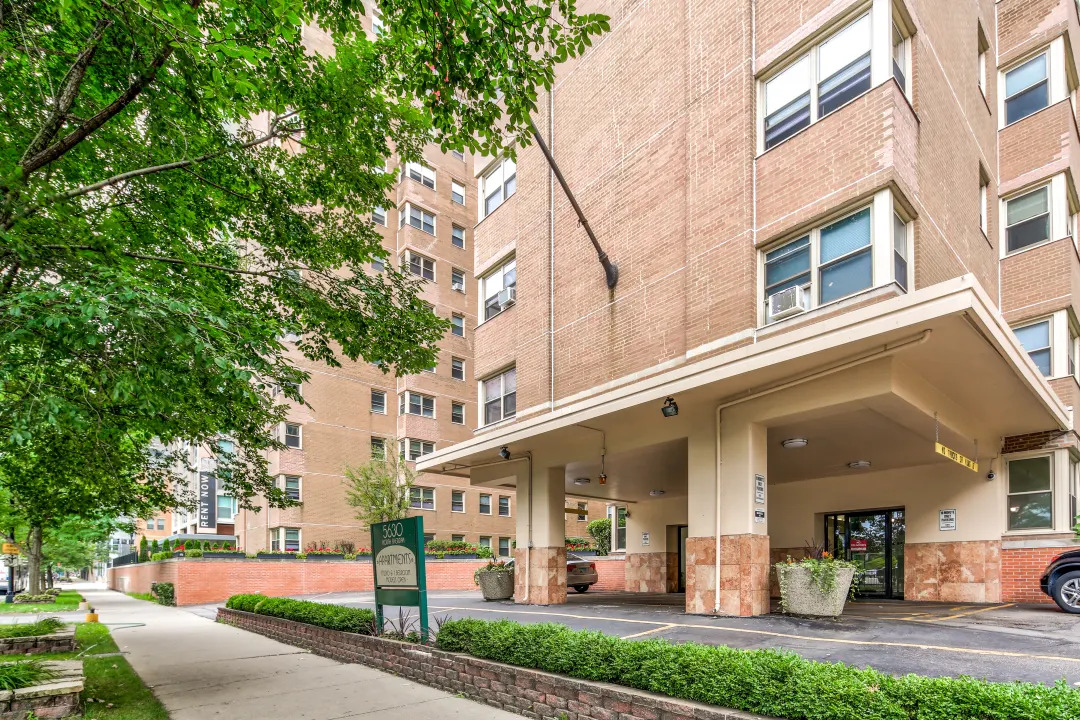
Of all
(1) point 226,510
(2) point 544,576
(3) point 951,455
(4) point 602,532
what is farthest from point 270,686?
(1) point 226,510

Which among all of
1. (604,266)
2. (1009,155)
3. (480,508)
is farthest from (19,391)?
(480,508)

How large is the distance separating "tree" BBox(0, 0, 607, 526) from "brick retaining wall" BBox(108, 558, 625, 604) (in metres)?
16.6

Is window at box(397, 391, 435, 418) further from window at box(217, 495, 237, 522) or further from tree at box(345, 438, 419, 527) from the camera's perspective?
window at box(217, 495, 237, 522)

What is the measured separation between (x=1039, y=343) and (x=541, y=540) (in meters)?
13.5

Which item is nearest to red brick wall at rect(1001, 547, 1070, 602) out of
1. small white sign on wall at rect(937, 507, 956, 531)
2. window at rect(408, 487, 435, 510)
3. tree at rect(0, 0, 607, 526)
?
small white sign on wall at rect(937, 507, 956, 531)

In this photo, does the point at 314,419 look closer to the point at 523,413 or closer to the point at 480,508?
the point at 480,508

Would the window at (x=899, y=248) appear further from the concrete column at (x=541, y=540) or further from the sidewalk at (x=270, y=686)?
the sidewalk at (x=270, y=686)

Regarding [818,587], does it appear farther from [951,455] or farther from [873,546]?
[873,546]

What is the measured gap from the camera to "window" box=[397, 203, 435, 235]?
132 feet

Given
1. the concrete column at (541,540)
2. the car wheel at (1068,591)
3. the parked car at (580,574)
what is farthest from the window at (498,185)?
the car wheel at (1068,591)

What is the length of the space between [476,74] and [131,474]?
12262 millimetres

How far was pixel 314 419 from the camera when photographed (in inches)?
1410

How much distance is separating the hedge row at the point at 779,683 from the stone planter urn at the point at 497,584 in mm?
9124

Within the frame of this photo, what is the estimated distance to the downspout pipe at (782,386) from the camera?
8234 mm
